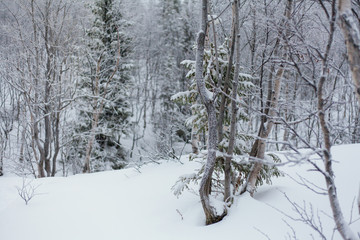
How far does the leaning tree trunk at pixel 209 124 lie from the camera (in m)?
3.75

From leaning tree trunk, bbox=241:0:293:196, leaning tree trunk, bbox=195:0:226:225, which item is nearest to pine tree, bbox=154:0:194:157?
leaning tree trunk, bbox=241:0:293:196

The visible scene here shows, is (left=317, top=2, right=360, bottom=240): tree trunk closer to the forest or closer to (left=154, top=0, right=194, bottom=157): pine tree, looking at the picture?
the forest

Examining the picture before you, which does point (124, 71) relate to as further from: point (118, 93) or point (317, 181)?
point (317, 181)

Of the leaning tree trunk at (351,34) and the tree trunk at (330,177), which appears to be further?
the tree trunk at (330,177)

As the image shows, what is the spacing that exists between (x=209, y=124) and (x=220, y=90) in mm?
1174

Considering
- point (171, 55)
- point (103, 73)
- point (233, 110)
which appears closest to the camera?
point (233, 110)

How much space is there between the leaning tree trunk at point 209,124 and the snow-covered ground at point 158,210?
217mm

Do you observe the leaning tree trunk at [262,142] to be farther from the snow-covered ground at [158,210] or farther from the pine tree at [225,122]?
the snow-covered ground at [158,210]

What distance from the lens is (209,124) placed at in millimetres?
3852

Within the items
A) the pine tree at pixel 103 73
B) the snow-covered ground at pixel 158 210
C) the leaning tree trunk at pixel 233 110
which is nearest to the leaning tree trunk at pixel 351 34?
the snow-covered ground at pixel 158 210

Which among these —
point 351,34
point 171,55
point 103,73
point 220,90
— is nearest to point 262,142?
point 220,90

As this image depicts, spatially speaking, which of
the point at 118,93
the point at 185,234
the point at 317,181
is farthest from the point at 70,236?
the point at 118,93

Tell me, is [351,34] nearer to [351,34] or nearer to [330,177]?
[351,34]

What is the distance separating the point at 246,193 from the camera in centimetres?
424
